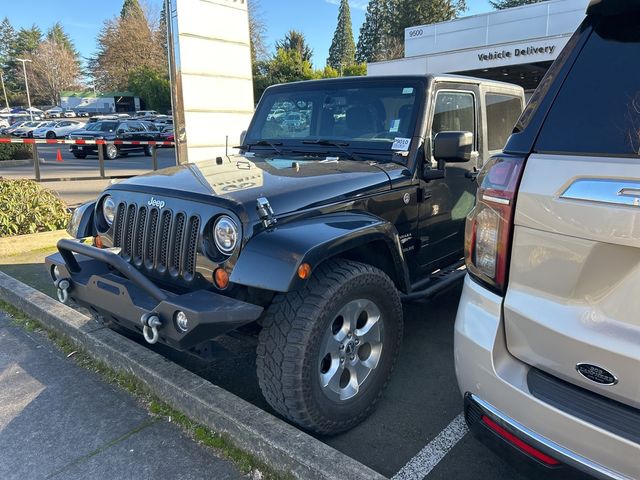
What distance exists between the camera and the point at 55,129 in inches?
1421

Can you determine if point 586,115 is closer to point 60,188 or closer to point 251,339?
point 251,339

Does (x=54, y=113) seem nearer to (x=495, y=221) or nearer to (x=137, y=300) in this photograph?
(x=137, y=300)

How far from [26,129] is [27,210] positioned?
121 ft

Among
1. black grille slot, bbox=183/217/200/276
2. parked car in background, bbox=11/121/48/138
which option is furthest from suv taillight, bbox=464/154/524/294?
parked car in background, bbox=11/121/48/138

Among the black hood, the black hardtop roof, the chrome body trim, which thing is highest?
the black hardtop roof

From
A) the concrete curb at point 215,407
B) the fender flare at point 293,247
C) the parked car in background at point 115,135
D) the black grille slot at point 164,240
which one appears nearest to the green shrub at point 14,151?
the parked car in background at point 115,135

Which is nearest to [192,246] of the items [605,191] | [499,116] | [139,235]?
[139,235]

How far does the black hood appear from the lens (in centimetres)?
260

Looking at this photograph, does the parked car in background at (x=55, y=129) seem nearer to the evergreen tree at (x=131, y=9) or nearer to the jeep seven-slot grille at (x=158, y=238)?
the jeep seven-slot grille at (x=158, y=238)

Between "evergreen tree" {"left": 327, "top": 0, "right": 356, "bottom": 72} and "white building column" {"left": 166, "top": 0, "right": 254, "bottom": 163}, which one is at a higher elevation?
"evergreen tree" {"left": 327, "top": 0, "right": 356, "bottom": 72}

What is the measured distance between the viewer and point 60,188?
12.3 meters

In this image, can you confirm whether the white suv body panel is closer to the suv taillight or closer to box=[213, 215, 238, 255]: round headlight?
the suv taillight

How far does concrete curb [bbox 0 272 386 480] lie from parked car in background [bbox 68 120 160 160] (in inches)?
800

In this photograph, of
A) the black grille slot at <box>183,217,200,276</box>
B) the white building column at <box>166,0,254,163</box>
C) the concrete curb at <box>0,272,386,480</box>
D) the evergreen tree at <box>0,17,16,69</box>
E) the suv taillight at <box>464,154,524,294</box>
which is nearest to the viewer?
the suv taillight at <box>464,154,524,294</box>
